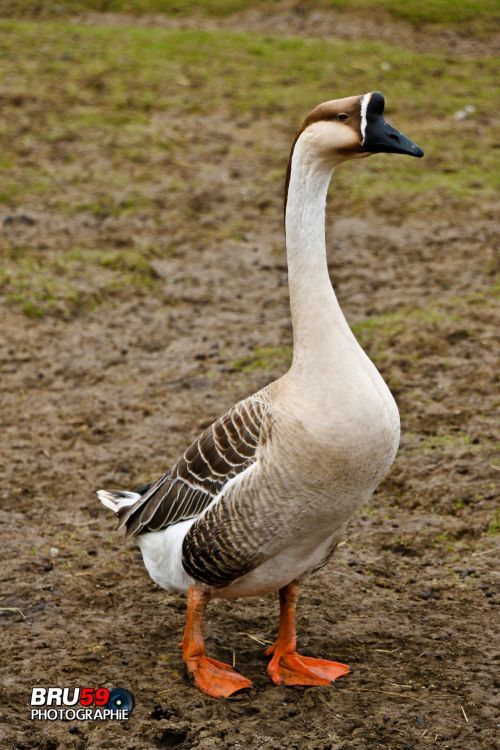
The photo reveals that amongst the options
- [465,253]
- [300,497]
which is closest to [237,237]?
[465,253]

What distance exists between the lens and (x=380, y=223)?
10.8 metres

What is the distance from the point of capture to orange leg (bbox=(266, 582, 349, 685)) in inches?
188

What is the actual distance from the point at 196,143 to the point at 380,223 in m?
2.91

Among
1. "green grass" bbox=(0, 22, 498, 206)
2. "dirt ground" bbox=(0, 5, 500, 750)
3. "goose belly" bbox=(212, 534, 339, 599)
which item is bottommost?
"dirt ground" bbox=(0, 5, 500, 750)

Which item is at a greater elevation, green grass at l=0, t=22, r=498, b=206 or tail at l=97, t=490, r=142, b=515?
green grass at l=0, t=22, r=498, b=206

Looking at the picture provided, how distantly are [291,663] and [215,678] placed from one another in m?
0.38

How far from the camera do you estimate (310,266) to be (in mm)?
4543

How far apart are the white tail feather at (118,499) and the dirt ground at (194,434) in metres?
0.51

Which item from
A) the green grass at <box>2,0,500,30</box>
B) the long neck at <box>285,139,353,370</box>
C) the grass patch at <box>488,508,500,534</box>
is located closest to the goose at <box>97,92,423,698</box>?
the long neck at <box>285,139,353,370</box>

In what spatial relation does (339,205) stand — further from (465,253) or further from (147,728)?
(147,728)

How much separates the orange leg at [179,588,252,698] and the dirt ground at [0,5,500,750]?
7 cm

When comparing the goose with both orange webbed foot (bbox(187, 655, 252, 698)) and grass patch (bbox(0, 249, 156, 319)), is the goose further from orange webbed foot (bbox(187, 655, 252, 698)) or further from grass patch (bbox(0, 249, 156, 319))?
grass patch (bbox(0, 249, 156, 319))

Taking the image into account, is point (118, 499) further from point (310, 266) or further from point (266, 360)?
point (266, 360)

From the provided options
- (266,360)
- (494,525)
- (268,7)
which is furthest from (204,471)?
(268,7)
